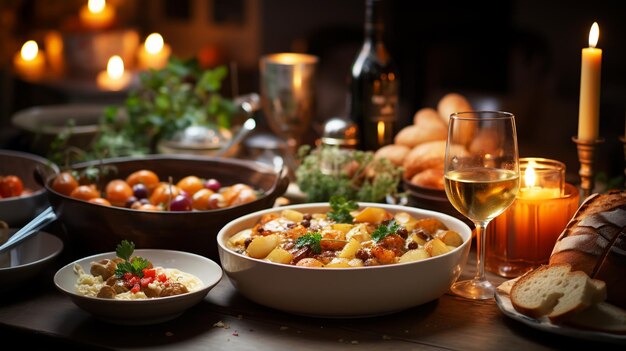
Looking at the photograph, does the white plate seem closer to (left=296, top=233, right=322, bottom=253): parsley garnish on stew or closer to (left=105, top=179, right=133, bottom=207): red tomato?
(left=296, top=233, right=322, bottom=253): parsley garnish on stew

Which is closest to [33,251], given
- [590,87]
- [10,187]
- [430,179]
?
[10,187]

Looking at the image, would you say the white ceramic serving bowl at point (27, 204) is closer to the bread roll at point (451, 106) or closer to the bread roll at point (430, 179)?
the bread roll at point (430, 179)

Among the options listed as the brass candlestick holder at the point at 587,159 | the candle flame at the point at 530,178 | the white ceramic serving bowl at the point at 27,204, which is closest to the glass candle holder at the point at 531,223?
the candle flame at the point at 530,178

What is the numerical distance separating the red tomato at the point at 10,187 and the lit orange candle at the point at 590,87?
126 cm

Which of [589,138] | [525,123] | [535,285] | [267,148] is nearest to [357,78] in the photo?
[267,148]

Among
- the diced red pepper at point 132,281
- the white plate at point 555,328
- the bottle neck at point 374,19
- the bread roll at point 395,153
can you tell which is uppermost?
the bottle neck at point 374,19

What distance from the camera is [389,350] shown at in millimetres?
1331

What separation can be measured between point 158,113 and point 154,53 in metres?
0.50

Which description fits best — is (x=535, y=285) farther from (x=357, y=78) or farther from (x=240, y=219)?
(x=357, y=78)

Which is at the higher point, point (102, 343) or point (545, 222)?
point (545, 222)

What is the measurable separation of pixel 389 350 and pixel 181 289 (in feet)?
1.19

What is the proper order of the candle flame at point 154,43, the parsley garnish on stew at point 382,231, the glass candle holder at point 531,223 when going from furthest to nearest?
the candle flame at point 154,43 → the glass candle holder at point 531,223 → the parsley garnish on stew at point 382,231

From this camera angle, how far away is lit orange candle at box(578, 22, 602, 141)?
1.69m

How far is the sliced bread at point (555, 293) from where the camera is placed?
1.33 m
